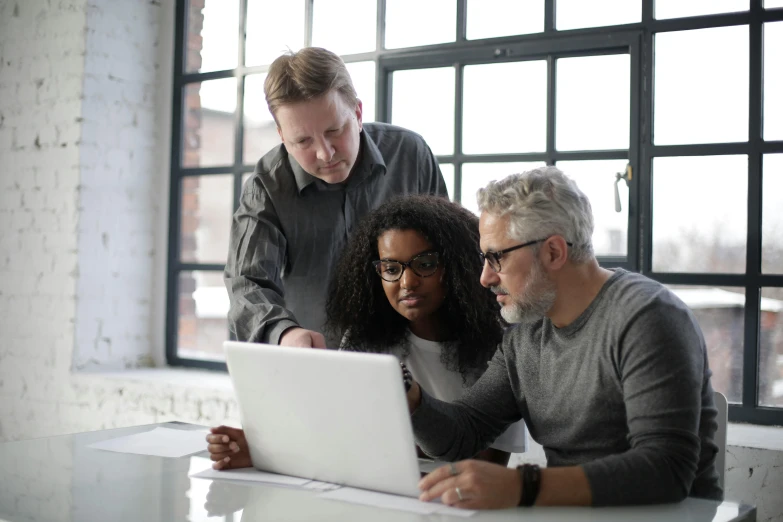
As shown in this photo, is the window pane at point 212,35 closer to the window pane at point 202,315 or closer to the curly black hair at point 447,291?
the window pane at point 202,315

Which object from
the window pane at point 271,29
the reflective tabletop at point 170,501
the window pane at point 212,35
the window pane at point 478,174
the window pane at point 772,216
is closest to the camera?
the reflective tabletop at point 170,501

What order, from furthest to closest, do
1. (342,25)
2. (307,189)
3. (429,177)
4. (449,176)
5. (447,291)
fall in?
1. (342,25)
2. (449,176)
3. (429,177)
4. (307,189)
5. (447,291)

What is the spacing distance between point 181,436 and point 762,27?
209 cm

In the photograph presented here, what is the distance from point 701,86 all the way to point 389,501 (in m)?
1.92

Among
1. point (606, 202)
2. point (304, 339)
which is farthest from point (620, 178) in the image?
point (304, 339)

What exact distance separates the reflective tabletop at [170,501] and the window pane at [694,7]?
6.01 ft

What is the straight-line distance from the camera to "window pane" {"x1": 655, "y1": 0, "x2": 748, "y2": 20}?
2746mm

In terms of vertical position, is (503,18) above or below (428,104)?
above

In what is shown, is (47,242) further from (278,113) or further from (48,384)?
(278,113)

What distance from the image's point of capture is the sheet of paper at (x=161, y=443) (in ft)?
6.21

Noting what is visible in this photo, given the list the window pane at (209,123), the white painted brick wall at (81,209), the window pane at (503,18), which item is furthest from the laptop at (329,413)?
the window pane at (209,123)

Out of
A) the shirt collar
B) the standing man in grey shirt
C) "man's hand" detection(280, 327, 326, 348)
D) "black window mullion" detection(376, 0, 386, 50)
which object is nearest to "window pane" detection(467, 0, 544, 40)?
"black window mullion" detection(376, 0, 386, 50)

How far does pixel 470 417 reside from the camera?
187 cm

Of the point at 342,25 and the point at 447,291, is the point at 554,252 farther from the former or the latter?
the point at 342,25
